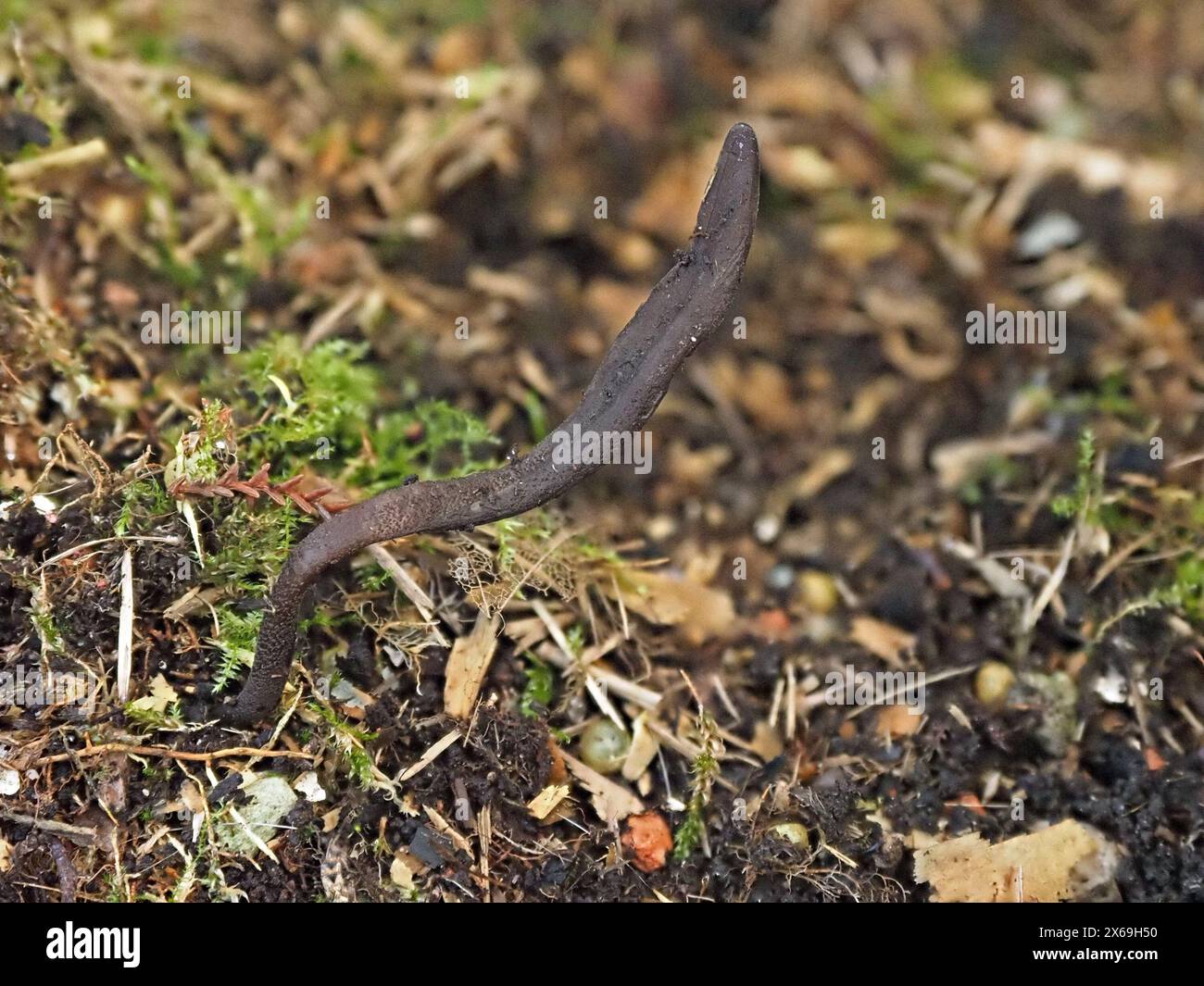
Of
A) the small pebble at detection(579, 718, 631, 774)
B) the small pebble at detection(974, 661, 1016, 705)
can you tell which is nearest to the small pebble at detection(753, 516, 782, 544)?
the small pebble at detection(974, 661, 1016, 705)

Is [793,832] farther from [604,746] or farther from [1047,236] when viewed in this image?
[1047,236]

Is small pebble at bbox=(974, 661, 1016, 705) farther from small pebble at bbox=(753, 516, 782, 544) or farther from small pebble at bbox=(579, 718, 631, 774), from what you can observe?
small pebble at bbox=(579, 718, 631, 774)

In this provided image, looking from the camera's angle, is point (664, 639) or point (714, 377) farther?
point (714, 377)

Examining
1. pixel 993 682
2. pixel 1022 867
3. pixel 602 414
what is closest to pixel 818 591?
pixel 993 682

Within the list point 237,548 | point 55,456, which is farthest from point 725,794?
point 55,456

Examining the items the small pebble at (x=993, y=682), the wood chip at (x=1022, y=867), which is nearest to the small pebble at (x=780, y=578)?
the small pebble at (x=993, y=682)

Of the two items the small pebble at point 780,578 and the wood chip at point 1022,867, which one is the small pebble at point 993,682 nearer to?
the wood chip at point 1022,867

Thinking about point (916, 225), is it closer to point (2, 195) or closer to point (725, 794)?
point (725, 794)
